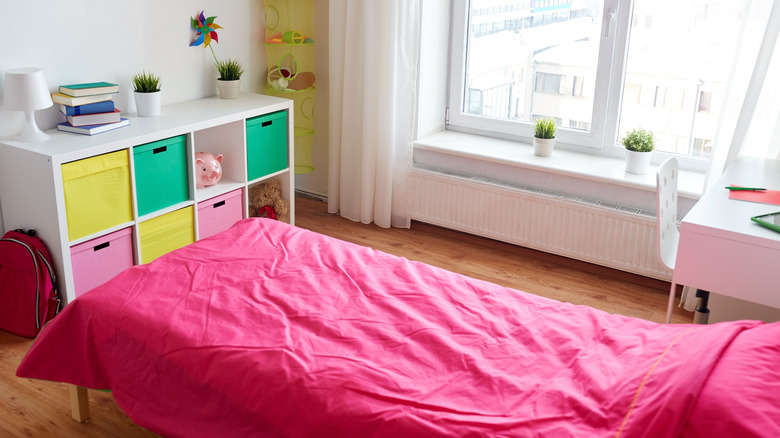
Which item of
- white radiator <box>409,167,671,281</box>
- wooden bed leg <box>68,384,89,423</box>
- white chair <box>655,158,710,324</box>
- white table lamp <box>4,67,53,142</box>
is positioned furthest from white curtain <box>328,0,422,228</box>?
wooden bed leg <box>68,384,89,423</box>

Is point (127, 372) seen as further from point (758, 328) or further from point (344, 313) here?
point (758, 328)

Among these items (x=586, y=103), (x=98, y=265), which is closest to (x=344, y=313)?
(x=98, y=265)

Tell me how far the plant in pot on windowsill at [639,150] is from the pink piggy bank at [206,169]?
1987 millimetres

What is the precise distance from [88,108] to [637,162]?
2.50 meters

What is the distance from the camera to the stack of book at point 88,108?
3000 millimetres

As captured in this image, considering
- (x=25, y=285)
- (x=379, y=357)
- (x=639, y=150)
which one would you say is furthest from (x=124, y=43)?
(x=639, y=150)

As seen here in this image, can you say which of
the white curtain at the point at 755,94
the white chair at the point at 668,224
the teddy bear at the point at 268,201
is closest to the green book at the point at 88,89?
the teddy bear at the point at 268,201

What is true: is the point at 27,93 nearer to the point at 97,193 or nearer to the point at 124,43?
the point at 97,193

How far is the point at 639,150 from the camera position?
348cm

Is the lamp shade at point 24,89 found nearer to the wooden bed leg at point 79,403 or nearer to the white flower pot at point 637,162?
the wooden bed leg at point 79,403

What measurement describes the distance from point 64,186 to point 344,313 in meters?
1.30

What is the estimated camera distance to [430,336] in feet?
6.81

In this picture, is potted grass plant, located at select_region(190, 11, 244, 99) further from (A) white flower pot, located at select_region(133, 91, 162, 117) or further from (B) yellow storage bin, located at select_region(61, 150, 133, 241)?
(B) yellow storage bin, located at select_region(61, 150, 133, 241)

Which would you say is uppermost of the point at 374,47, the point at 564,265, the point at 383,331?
the point at 374,47
